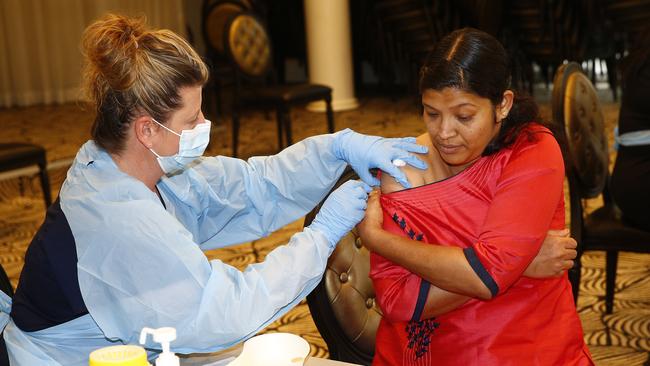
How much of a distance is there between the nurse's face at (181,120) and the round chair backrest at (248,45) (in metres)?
3.93

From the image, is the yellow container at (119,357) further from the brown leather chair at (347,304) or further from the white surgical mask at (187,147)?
the brown leather chair at (347,304)

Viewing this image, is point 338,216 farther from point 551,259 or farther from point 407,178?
point 551,259

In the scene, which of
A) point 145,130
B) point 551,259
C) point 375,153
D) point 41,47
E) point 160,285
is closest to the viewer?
point 160,285

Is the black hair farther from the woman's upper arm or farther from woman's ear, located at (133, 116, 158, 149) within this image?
woman's ear, located at (133, 116, 158, 149)

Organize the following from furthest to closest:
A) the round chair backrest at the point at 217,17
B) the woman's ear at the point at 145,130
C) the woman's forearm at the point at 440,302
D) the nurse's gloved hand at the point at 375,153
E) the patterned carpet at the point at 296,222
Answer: the round chair backrest at the point at 217,17, the patterned carpet at the point at 296,222, the nurse's gloved hand at the point at 375,153, the woman's forearm at the point at 440,302, the woman's ear at the point at 145,130

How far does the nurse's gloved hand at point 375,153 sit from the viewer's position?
1.58 m

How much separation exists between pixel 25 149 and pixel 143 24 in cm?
278

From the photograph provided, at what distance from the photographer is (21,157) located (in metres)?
3.90

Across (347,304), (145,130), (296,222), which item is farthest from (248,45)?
(145,130)

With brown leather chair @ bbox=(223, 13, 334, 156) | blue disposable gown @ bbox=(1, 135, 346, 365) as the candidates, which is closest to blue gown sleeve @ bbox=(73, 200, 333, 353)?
blue disposable gown @ bbox=(1, 135, 346, 365)

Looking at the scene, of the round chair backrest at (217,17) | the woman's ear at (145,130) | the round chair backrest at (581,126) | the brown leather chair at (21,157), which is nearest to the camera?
the woman's ear at (145,130)

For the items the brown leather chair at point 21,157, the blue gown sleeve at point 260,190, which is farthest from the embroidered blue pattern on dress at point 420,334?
the brown leather chair at point 21,157

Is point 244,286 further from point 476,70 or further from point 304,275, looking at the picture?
point 476,70

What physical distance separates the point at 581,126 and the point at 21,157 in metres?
2.59
